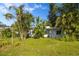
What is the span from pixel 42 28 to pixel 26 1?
1.19 feet

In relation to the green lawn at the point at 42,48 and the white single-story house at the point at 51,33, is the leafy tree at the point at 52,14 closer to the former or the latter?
the white single-story house at the point at 51,33

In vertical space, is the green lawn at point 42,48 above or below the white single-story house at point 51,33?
below

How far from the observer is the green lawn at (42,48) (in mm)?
2242

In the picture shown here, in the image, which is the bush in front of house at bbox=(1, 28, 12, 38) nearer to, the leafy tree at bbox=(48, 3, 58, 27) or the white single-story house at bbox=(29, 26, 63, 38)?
the white single-story house at bbox=(29, 26, 63, 38)

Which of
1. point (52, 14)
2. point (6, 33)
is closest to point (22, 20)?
point (6, 33)

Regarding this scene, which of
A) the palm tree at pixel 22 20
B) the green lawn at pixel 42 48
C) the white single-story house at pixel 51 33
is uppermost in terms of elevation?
the palm tree at pixel 22 20

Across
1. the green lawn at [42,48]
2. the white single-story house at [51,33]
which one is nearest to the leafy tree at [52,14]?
the white single-story house at [51,33]

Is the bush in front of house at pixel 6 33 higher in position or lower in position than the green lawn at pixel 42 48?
higher

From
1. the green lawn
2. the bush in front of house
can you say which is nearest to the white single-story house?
the green lawn

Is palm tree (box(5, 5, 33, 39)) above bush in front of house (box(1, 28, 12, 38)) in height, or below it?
above

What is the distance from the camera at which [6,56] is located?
2.24 meters

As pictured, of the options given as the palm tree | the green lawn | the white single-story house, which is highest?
the palm tree

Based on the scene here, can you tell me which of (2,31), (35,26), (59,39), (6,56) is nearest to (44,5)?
(35,26)

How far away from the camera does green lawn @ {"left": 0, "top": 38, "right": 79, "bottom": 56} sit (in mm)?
2242
